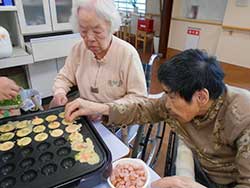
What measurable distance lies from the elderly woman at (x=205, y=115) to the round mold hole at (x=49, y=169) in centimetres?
28

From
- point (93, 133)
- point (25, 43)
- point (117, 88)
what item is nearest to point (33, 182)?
point (93, 133)

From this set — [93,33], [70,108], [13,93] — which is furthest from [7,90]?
[93,33]

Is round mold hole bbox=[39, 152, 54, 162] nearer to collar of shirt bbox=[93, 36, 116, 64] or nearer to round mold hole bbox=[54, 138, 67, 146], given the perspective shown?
round mold hole bbox=[54, 138, 67, 146]

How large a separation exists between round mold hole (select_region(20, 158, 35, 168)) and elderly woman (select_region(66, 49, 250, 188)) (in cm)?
26

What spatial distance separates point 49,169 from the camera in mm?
639

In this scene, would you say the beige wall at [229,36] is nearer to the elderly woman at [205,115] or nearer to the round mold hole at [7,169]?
the elderly woman at [205,115]

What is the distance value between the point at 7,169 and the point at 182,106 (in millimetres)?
613

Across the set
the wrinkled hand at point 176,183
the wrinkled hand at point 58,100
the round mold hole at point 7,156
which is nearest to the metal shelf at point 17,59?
the wrinkled hand at point 58,100

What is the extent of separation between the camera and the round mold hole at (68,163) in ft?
2.13

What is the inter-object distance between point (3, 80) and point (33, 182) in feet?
1.85

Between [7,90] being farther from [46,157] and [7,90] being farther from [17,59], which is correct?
[17,59]

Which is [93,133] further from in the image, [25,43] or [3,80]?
[25,43]

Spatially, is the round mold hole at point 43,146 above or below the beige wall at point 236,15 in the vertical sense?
below

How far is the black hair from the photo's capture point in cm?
71
